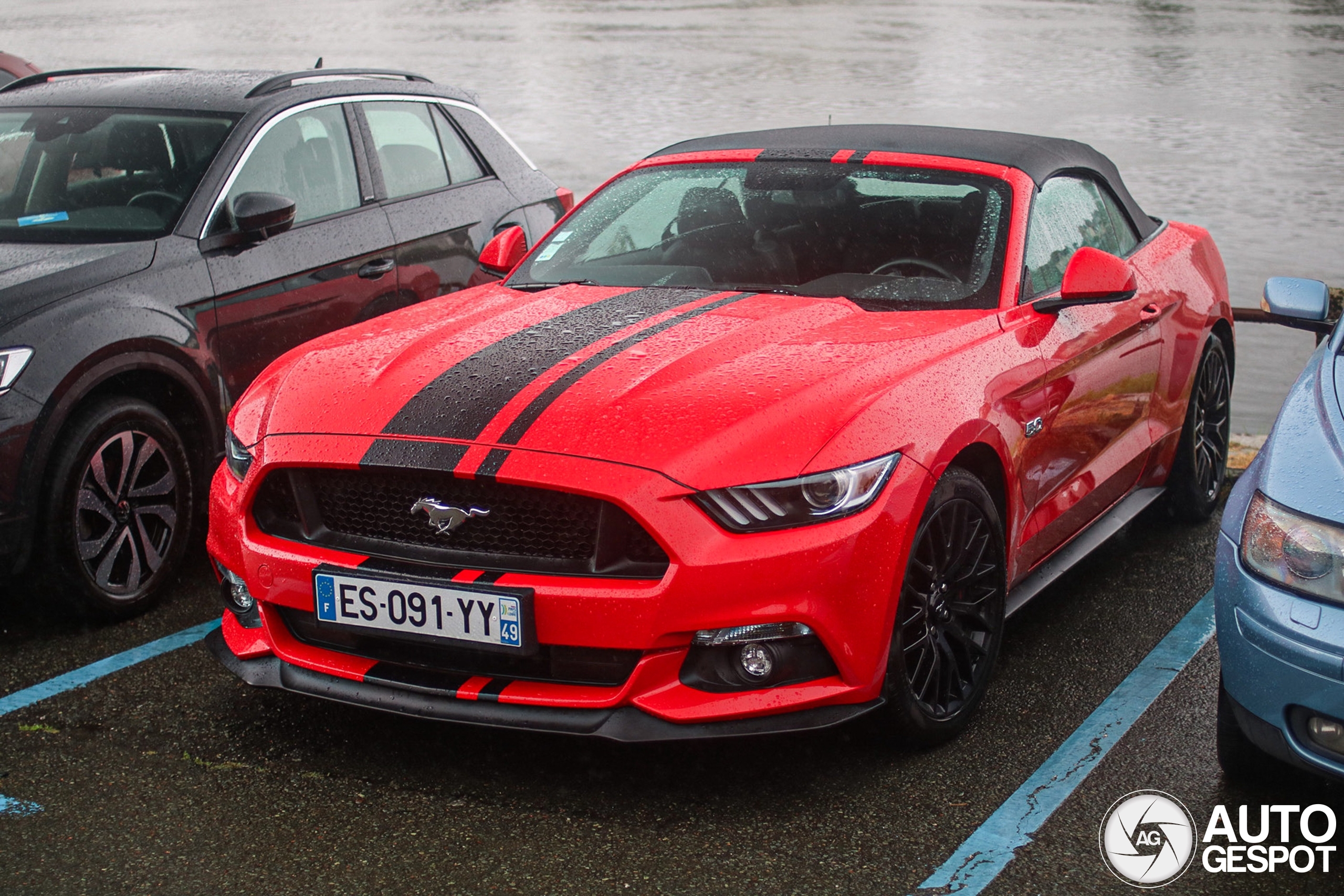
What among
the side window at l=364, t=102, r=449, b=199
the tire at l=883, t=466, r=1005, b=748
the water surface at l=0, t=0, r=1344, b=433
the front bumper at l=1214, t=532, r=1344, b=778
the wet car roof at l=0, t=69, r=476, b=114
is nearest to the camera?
the front bumper at l=1214, t=532, r=1344, b=778

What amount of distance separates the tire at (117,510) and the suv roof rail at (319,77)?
1.45 meters

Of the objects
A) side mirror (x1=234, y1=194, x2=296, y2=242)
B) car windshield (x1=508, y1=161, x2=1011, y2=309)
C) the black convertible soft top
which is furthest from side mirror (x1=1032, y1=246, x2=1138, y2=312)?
side mirror (x1=234, y1=194, x2=296, y2=242)

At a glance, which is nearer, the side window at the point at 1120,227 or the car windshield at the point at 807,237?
the car windshield at the point at 807,237

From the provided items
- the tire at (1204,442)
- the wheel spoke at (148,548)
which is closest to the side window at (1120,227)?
the tire at (1204,442)

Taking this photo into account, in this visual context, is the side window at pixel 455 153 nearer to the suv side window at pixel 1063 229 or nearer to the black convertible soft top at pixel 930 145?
the black convertible soft top at pixel 930 145

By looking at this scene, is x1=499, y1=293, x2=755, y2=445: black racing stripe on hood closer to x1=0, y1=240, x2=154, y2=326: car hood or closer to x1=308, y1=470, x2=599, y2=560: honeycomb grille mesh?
x1=308, y1=470, x2=599, y2=560: honeycomb grille mesh

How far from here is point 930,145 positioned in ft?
15.3

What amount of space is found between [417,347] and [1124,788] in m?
2.09

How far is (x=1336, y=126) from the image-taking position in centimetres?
3184

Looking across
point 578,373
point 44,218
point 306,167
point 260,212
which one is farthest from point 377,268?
point 578,373

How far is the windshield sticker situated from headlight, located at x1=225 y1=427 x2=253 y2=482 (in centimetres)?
179

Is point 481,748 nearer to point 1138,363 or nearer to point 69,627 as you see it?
point 69,627

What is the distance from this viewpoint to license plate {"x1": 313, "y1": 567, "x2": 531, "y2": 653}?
3205mm

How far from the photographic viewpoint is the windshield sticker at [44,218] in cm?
513
